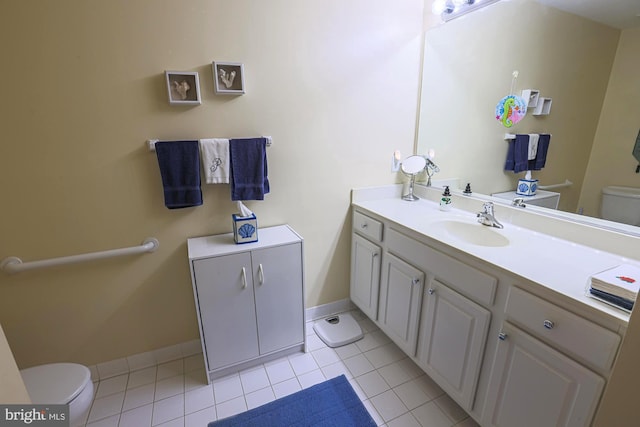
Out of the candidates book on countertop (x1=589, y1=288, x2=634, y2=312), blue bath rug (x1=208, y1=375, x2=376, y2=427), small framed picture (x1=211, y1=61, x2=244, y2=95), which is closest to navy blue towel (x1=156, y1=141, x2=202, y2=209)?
small framed picture (x1=211, y1=61, x2=244, y2=95)

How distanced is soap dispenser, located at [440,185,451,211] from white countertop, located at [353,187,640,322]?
125 mm

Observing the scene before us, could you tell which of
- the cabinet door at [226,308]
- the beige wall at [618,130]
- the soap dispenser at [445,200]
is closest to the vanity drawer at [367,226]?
the soap dispenser at [445,200]

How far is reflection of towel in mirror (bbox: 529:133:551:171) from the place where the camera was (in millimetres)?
1537

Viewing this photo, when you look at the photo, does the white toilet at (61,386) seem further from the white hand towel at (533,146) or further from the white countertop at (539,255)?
the white hand towel at (533,146)

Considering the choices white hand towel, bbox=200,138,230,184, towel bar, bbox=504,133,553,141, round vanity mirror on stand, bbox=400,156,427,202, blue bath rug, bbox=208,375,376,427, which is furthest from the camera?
Result: round vanity mirror on stand, bbox=400,156,427,202

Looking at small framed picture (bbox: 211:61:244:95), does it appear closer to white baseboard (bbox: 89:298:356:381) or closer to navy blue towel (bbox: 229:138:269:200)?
navy blue towel (bbox: 229:138:269:200)

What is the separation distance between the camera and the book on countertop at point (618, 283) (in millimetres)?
834

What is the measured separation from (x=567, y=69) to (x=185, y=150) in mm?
1952

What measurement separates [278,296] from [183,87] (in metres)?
1.24

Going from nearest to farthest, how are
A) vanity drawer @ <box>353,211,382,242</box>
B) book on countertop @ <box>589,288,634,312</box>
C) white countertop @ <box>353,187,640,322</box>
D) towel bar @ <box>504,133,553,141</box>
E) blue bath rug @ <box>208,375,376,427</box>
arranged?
1. book on countertop @ <box>589,288,634,312</box>
2. white countertop @ <box>353,187,640,322</box>
3. blue bath rug @ <box>208,375,376,427</box>
4. towel bar @ <box>504,133,553,141</box>
5. vanity drawer @ <box>353,211,382,242</box>

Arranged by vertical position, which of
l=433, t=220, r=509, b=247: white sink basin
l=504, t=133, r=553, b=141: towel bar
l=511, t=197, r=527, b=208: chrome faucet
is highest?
l=504, t=133, r=553, b=141: towel bar

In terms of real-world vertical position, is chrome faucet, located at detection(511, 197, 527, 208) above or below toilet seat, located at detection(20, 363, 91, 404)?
above

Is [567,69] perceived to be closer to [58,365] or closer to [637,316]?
[637,316]

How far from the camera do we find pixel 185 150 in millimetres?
1526
